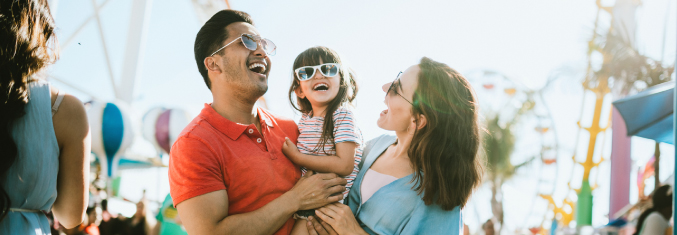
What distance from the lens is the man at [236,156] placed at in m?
2.15

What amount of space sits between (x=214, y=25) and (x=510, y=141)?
2262 cm

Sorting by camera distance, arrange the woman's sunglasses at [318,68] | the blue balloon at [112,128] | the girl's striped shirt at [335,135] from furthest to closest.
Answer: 1. the blue balloon at [112,128]
2. the woman's sunglasses at [318,68]
3. the girl's striped shirt at [335,135]

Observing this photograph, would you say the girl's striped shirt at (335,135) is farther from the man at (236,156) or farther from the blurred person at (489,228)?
the blurred person at (489,228)

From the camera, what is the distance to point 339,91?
276 cm

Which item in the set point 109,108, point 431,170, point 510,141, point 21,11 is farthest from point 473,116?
point 510,141

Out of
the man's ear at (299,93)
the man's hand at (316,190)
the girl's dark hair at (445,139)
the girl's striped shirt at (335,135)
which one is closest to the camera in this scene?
the man's hand at (316,190)

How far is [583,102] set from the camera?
1741 cm

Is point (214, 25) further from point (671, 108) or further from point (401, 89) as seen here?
point (671, 108)

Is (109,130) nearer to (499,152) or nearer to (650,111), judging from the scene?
(650,111)

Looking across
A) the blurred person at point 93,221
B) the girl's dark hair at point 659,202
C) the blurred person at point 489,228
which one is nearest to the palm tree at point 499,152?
the blurred person at point 489,228

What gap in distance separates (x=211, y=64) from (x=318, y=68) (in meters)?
0.63

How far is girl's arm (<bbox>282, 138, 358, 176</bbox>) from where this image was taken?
2471 millimetres

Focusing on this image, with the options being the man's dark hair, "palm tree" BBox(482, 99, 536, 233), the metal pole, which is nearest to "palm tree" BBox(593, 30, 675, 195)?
the man's dark hair

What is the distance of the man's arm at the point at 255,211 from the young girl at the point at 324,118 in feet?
0.37
